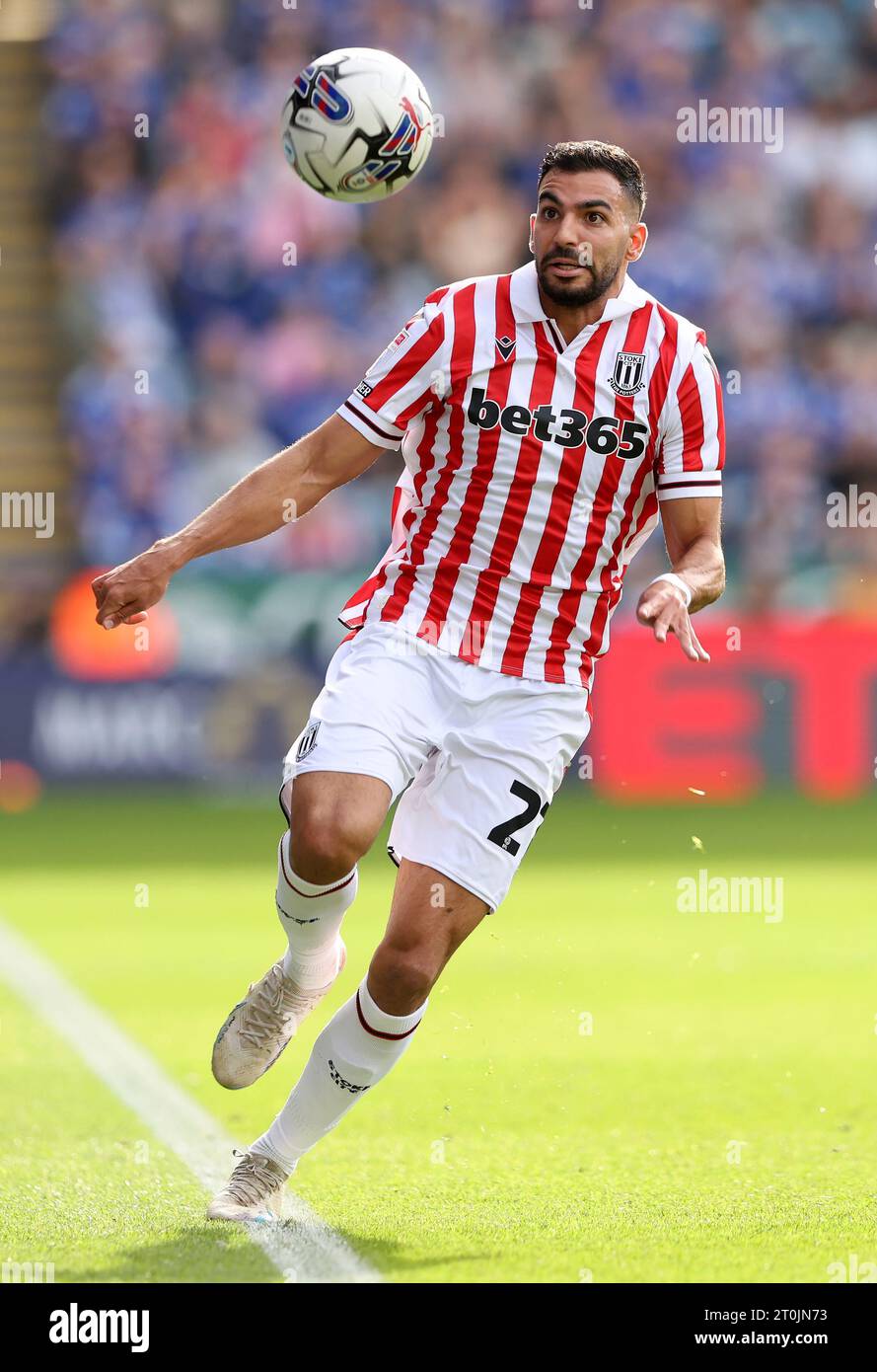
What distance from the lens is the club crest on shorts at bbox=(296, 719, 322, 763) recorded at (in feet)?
16.8

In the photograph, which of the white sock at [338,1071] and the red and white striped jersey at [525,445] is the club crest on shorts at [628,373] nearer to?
the red and white striped jersey at [525,445]

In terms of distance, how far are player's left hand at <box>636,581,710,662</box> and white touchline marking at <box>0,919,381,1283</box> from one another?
159cm

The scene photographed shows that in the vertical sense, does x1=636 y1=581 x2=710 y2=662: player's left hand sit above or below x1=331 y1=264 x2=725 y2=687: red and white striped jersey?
below

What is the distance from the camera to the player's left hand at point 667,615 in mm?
4863

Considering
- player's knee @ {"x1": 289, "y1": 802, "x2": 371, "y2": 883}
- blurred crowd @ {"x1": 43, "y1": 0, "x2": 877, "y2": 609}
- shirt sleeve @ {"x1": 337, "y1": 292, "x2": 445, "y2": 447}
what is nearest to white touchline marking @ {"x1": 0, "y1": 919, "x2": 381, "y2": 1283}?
player's knee @ {"x1": 289, "y1": 802, "x2": 371, "y2": 883}

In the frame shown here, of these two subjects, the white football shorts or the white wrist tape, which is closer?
the white wrist tape

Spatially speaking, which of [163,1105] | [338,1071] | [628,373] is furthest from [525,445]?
[163,1105]

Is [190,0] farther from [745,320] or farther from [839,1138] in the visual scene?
[839,1138]

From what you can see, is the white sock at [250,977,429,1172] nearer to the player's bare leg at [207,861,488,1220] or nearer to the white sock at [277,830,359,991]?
the player's bare leg at [207,861,488,1220]

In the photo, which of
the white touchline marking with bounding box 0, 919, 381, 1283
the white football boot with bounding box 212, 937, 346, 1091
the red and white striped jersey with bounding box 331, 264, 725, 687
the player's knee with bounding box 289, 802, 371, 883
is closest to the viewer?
the white touchline marking with bounding box 0, 919, 381, 1283

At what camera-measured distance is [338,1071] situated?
5.13 m

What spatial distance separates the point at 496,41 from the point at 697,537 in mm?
15013

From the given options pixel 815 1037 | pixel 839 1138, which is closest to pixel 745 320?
pixel 815 1037

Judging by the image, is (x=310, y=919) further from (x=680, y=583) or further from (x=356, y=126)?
(x=356, y=126)
